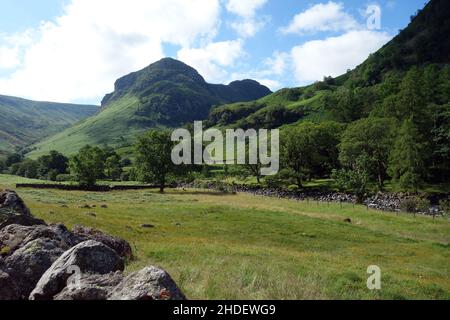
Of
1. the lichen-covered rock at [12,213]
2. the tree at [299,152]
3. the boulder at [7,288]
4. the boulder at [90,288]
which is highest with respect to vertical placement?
the tree at [299,152]

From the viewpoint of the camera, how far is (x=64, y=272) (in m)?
11.2

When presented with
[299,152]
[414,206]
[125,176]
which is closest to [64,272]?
[414,206]

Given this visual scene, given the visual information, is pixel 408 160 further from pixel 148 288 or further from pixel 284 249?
pixel 148 288

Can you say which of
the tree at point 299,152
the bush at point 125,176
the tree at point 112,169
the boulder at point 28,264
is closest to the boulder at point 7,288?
the boulder at point 28,264

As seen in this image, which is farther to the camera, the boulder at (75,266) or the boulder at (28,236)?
the boulder at (28,236)

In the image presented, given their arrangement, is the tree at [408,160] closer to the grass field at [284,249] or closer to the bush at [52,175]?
the grass field at [284,249]

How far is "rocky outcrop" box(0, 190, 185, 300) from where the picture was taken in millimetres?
9617

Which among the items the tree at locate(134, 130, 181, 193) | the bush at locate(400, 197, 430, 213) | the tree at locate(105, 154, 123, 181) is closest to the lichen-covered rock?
the bush at locate(400, 197, 430, 213)

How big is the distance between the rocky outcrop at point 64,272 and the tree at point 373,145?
102 m

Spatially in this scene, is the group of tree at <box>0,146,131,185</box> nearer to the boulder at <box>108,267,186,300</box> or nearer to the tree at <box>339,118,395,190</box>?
the tree at <box>339,118,395,190</box>

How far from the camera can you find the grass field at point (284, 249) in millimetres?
13211

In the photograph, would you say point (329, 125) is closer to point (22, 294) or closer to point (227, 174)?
point (227, 174)

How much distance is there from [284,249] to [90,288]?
27.0 metres
